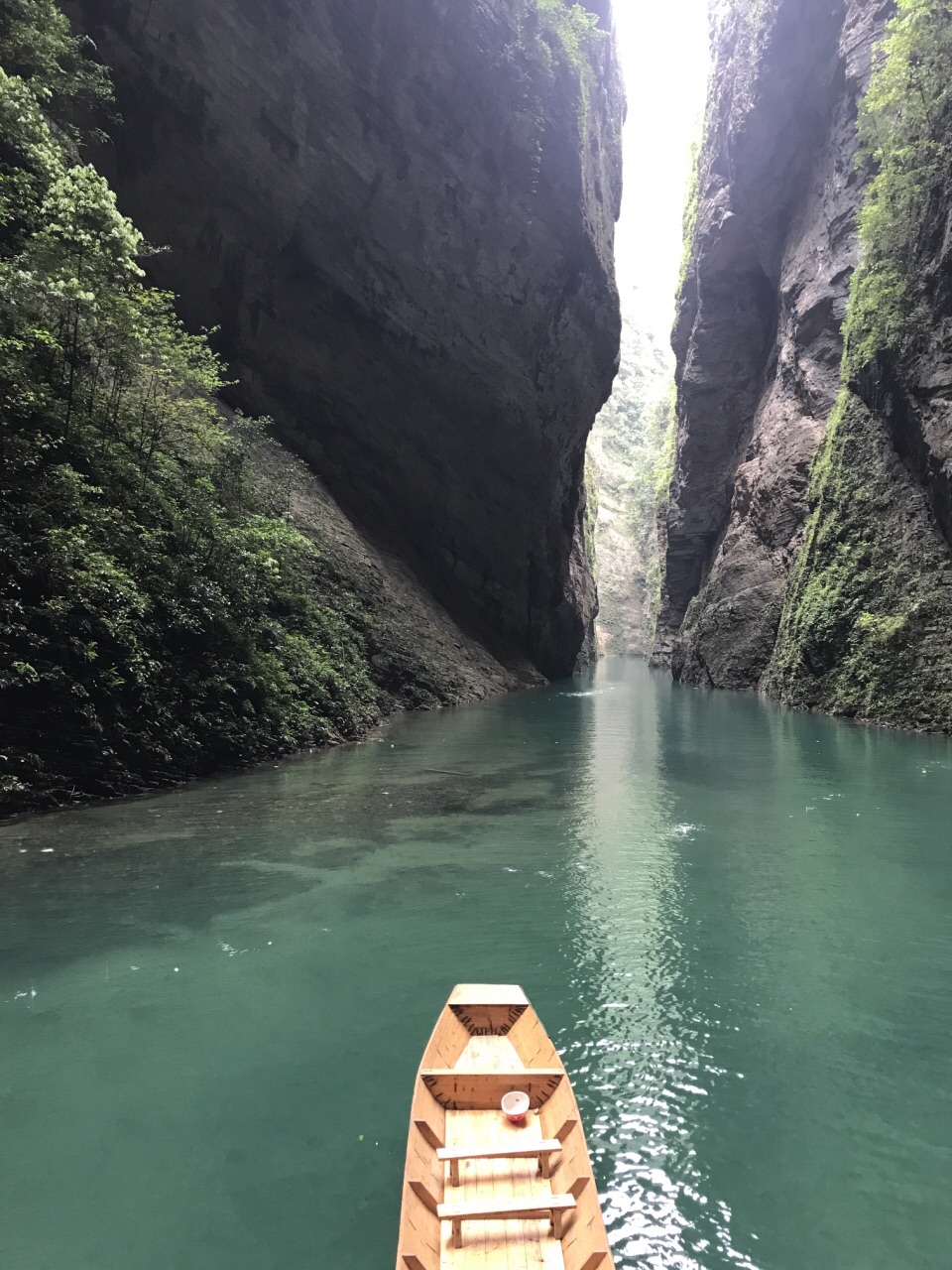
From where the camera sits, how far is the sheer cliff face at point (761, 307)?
115ft

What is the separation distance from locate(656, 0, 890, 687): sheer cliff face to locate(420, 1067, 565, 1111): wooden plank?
116ft

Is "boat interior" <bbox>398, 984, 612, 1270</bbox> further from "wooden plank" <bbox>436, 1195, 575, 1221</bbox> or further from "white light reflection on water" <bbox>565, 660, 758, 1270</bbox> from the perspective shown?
"white light reflection on water" <bbox>565, 660, 758, 1270</bbox>

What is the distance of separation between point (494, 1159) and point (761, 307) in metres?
53.0

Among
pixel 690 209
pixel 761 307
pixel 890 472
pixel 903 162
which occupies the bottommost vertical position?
pixel 890 472

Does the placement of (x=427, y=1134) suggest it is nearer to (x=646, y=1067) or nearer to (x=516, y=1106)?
(x=516, y=1106)

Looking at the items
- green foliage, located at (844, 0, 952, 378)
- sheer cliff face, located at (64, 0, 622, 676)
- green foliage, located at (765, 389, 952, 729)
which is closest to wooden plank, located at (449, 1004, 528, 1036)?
green foliage, located at (765, 389, 952, 729)

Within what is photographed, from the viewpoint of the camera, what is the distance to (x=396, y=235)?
27.9 metres

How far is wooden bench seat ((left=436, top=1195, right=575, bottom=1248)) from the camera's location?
3158mm

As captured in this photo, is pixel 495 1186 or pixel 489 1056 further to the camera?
pixel 489 1056

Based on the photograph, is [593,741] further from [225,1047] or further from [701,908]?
[225,1047]

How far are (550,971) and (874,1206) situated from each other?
301cm

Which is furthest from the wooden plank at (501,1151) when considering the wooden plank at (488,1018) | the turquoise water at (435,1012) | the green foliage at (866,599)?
the green foliage at (866,599)

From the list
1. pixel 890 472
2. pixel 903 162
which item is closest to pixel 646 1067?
pixel 890 472

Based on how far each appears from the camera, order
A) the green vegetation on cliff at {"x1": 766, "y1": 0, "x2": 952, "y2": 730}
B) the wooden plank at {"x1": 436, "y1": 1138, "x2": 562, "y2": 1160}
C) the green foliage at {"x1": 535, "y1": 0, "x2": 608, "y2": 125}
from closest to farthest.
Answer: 1. the wooden plank at {"x1": 436, "y1": 1138, "x2": 562, "y2": 1160}
2. the green vegetation on cliff at {"x1": 766, "y1": 0, "x2": 952, "y2": 730}
3. the green foliage at {"x1": 535, "y1": 0, "x2": 608, "y2": 125}
